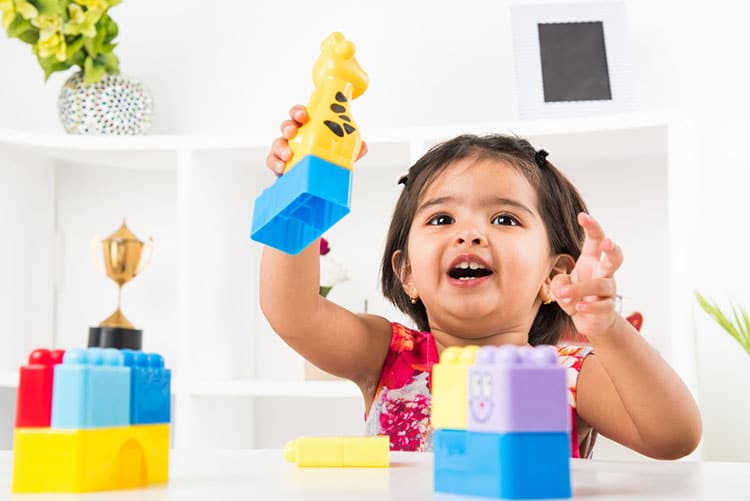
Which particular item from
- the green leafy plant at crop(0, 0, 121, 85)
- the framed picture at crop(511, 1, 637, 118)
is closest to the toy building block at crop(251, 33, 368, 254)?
the framed picture at crop(511, 1, 637, 118)

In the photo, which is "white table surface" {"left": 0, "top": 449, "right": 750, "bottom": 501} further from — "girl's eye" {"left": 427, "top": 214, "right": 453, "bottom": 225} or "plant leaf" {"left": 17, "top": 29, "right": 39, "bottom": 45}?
"plant leaf" {"left": 17, "top": 29, "right": 39, "bottom": 45}

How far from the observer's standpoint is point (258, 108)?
2299 mm

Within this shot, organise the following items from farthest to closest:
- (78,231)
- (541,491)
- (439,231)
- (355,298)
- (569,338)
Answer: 1. (78,231)
2. (355,298)
3. (569,338)
4. (439,231)
5. (541,491)

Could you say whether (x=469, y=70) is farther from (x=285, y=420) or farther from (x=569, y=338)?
(x=285, y=420)

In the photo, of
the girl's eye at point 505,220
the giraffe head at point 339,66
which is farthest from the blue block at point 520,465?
the girl's eye at point 505,220

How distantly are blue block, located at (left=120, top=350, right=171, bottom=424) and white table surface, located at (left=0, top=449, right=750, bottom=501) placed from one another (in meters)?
0.04

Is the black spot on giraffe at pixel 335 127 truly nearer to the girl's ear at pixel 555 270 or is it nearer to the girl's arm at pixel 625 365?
the girl's arm at pixel 625 365

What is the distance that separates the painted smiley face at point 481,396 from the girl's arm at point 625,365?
11.3 inches

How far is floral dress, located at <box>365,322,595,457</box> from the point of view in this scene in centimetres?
124

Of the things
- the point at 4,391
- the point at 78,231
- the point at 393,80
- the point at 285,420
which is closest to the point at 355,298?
the point at 285,420

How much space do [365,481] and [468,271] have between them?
0.74 meters

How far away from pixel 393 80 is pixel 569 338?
2.84 ft

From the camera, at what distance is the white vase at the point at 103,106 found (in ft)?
6.79

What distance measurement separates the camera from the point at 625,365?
92 cm
